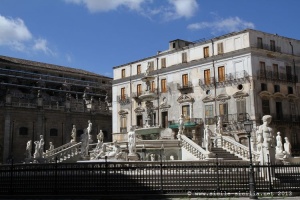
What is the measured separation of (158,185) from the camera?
49.3ft

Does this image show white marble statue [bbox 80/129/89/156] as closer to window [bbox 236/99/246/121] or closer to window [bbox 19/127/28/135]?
window [bbox 236/99/246/121]

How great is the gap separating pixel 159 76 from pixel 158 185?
30.4 metres

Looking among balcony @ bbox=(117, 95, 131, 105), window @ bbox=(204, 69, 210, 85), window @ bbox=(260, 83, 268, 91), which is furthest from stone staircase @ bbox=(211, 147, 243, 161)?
balcony @ bbox=(117, 95, 131, 105)

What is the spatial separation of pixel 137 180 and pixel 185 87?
89.8 feet

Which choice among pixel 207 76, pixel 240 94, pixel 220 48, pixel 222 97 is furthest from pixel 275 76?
pixel 207 76

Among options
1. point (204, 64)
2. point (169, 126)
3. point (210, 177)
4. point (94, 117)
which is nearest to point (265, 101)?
point (204, 64)

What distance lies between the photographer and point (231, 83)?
38.0 metres

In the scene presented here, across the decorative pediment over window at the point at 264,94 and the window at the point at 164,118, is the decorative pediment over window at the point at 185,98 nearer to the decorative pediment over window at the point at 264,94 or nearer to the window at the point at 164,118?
the window at the point at 164,118

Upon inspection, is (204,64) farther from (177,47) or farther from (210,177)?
(210,177)

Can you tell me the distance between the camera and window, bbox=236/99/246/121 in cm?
3640

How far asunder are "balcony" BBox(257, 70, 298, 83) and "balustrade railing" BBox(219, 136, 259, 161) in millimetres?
11805

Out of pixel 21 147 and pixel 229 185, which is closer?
pixel 229 185

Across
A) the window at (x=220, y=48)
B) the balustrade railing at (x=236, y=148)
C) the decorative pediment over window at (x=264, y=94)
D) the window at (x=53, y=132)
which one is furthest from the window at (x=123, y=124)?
the balustrade railing at (x=236, y=148)

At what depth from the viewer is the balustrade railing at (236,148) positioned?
25.2 meters
